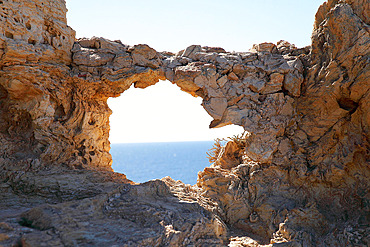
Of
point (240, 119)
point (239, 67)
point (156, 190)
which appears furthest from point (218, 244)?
point (239, 67)

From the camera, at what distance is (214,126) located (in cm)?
840

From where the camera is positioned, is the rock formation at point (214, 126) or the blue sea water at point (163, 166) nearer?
the rock formation at point (214, 126)

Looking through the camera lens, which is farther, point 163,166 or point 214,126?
point 163,166

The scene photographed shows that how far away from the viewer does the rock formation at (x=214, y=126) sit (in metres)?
6.67

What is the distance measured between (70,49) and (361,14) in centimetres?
808

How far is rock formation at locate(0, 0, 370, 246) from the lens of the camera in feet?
21.9

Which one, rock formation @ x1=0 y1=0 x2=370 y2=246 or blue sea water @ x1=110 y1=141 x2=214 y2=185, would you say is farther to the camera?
blue sea water @ x1=110 y1=141 x2=214 y2=185

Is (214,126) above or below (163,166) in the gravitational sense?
above

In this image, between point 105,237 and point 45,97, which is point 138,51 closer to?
point 45,97

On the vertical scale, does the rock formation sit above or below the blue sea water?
above

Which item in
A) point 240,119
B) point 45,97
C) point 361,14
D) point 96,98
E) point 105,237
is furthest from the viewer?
point 96,98

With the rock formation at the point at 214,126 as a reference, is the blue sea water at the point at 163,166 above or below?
below

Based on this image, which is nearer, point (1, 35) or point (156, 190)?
point (1, 35)

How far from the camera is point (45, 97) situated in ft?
25.3
